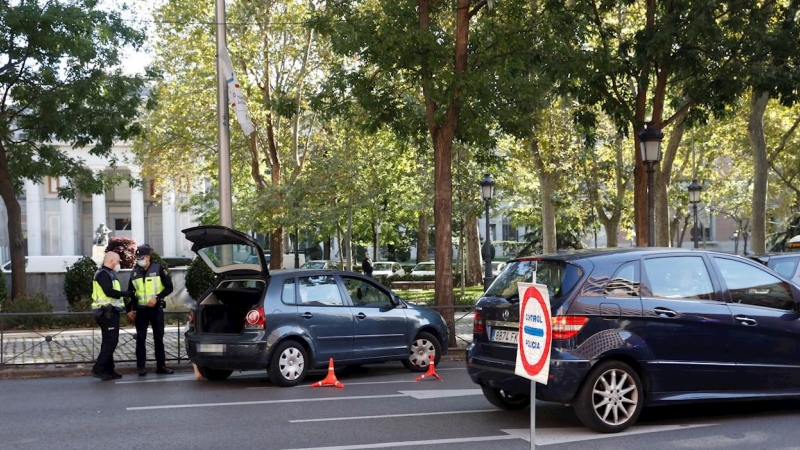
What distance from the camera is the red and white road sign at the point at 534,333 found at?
6.92m

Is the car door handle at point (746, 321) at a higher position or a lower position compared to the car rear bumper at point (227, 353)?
higher

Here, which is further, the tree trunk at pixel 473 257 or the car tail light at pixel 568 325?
the tree trunk at pixel 473 257

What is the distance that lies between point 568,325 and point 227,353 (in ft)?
18.0

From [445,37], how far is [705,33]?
4.99m

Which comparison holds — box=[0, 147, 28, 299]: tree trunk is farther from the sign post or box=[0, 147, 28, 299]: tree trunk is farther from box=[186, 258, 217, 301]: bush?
the sign post

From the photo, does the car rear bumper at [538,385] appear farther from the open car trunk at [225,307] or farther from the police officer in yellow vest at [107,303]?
the police officer in yellow vest at [107,303]

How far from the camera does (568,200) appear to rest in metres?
39.7

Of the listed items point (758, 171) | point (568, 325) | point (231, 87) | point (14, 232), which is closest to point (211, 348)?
point (568, 325)

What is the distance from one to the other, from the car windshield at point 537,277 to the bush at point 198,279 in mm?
18343

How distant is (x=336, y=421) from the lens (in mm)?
9805

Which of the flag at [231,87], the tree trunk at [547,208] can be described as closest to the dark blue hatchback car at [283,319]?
the flag at [231,87]

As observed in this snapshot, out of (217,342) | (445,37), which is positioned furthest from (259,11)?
(217,342)

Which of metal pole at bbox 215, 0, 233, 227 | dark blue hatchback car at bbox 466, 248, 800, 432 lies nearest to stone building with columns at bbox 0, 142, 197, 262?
metal pole at bbox 215, 0, 233, 227

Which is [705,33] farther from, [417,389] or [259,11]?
[259,11]
